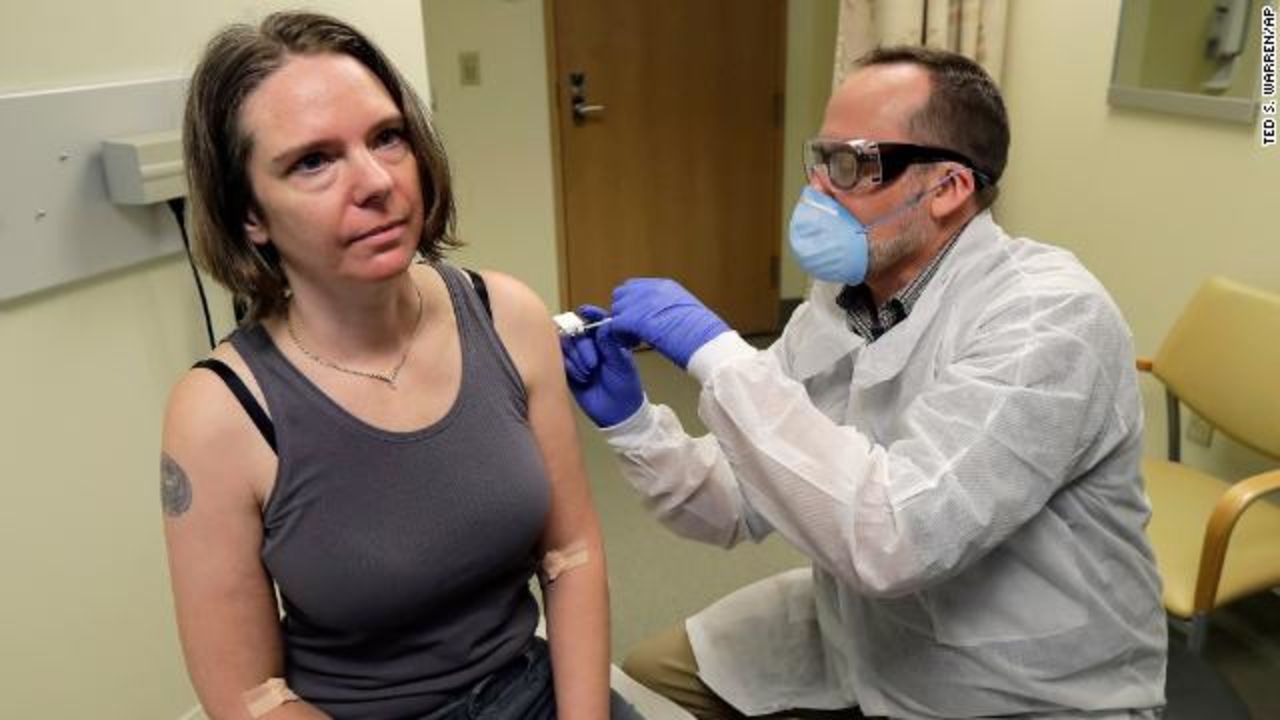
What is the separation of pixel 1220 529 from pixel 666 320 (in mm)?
1067

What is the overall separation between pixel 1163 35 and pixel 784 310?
218 centimetres

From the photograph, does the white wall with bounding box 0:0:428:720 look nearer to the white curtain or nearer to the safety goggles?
the safety goggles

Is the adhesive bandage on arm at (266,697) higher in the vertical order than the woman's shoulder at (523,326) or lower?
lower

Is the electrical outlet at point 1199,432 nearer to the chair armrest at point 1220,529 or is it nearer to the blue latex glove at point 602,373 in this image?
the chair armrest at point 1220,529

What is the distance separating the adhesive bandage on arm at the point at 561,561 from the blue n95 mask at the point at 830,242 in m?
0.50

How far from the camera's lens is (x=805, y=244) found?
1326mm

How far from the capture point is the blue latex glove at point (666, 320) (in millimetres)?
1194

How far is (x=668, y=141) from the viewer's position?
3990mm

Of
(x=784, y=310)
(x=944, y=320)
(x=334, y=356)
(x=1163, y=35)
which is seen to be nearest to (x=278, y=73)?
(x=334, y=356)

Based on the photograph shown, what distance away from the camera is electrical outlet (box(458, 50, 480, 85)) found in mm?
3438

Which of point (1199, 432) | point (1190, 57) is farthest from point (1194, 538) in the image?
point (1190, 57)

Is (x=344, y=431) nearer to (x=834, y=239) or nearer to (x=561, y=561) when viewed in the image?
(x=561, y=561)

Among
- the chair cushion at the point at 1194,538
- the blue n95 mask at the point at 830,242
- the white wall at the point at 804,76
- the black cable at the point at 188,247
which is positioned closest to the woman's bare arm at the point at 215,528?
the black cable at the point at 188,247

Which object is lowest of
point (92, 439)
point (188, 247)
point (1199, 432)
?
point (1199, 432)
